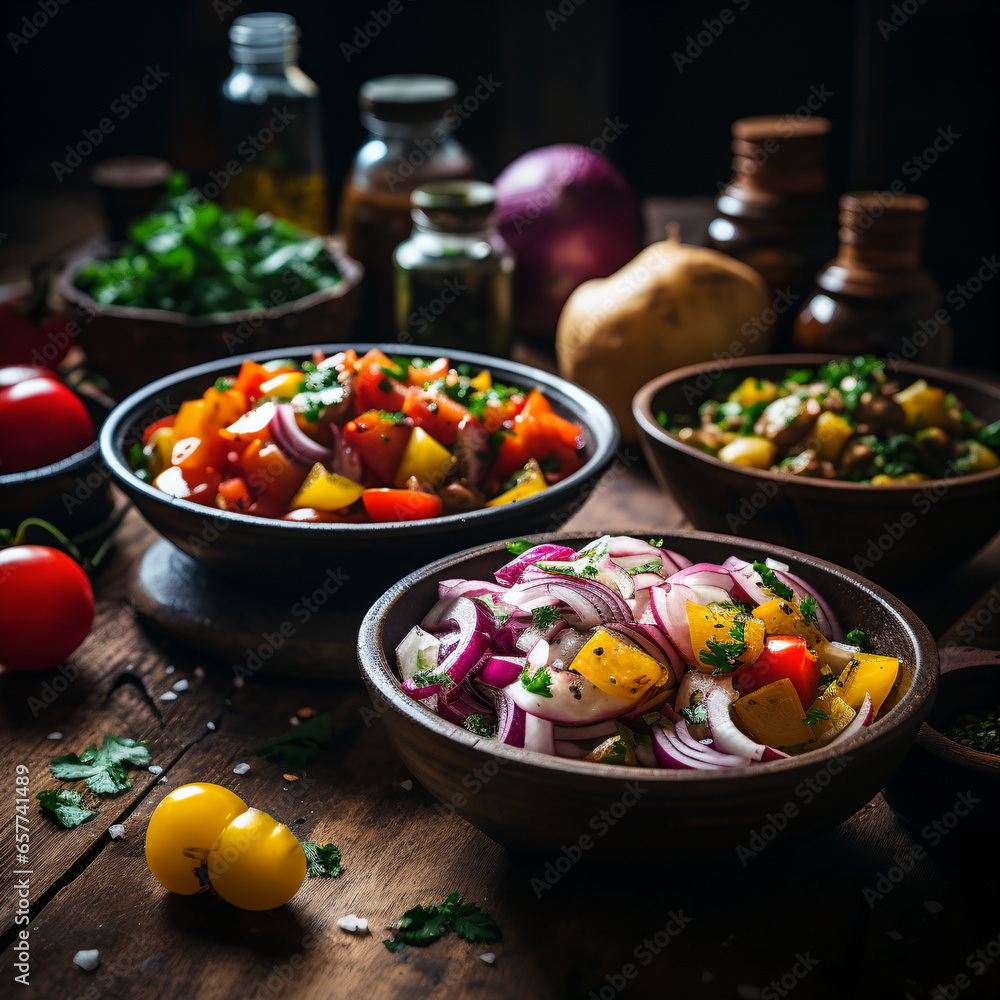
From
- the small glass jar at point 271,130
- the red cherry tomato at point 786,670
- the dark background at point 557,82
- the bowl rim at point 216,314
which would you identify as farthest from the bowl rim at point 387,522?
the dark background at point 557,82

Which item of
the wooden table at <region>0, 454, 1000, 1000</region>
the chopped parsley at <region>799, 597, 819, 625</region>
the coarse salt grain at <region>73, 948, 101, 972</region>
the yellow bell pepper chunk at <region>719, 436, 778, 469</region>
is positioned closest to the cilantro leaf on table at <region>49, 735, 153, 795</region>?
the wooden table at <region>0, 454, 1000, 1000</region>

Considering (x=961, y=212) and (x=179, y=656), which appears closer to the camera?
(x=179, y=656)

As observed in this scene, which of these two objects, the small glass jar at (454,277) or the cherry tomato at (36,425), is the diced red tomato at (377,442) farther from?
the small glass jar at (454,277)

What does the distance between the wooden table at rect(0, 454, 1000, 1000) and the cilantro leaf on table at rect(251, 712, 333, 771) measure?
2cm

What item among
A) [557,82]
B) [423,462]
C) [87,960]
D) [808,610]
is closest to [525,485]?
[423,462]

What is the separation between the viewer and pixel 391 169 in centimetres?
274

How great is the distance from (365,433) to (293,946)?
731mm

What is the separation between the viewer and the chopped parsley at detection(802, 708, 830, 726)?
1096 mm

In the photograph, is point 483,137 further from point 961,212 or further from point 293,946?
point 293,946

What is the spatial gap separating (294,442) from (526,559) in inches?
17.8

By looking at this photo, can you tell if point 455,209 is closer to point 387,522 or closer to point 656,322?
point 656,322

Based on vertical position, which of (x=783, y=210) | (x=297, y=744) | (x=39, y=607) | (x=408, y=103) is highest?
(x=408, y=103)

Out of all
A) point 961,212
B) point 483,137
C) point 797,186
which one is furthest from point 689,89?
point 797,186

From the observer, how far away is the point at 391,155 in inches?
108
